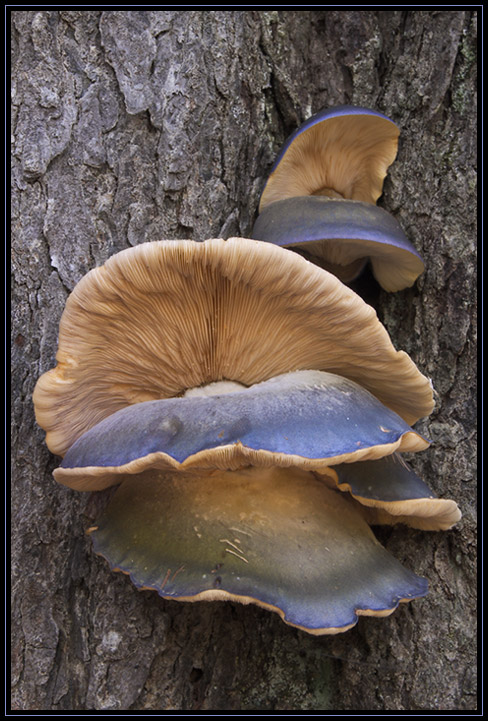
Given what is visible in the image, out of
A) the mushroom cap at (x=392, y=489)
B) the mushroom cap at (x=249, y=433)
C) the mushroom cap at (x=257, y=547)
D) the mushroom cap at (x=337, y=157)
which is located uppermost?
the mushroom cap at (x=337, y=157)

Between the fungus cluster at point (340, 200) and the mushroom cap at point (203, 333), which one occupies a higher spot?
the fungus cluster at point (340, 200)

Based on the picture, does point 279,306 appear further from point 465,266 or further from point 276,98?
point 276,98

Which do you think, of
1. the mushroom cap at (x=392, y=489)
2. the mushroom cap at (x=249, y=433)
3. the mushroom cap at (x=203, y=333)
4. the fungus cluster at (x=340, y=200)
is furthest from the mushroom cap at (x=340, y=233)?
the mushroom cap at (x=392, y=489)

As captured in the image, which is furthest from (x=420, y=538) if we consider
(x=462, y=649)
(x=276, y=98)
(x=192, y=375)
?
(x=276, y=98)

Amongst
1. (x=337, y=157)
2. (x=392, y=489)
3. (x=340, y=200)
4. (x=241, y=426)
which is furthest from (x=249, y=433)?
(x=337, y=157)

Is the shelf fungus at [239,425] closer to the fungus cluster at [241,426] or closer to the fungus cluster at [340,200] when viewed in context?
the fungus cluster at [241,426]

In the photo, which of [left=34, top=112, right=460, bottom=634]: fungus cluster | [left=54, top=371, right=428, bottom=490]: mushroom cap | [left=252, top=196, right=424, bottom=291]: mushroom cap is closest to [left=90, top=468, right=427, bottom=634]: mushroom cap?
[left=34, top=112, right=460, bottom=634]: fungus cluster
